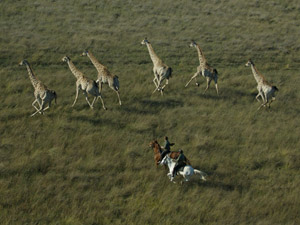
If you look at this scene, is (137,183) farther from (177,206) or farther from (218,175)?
(218,175)

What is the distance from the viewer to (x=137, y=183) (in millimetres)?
12953

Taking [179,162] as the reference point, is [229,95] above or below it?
above

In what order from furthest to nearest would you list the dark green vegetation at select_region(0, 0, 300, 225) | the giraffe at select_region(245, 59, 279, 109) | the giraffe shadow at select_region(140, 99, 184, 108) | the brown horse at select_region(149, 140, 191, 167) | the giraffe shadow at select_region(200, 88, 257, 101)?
the giraffe shadow at select_region(200, 88, 257, 101)
the giraffe shadow at select_region(140, 99, 184, 108)
the giraffe at select_region(245, 59, 279, 109)
the brown horse at select_region(149, 140, 191, 167)
the dark green vegetation at select_region(0, 0, 300, 225)

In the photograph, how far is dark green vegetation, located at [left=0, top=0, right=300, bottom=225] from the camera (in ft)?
39.6

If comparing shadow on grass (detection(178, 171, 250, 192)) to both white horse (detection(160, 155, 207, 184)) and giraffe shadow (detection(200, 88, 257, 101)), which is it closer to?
white horse (detection(160, 155, 207, 184))

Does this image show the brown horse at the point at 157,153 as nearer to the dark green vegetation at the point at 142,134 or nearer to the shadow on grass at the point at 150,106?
the dark green vegetation at the point at 142,134

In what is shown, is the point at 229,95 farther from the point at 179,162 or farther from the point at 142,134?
the point at 179,162

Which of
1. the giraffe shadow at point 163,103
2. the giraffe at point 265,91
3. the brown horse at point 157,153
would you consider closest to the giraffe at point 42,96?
the giraffe shadow at point 163,103

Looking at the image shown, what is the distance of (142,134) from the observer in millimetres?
15750

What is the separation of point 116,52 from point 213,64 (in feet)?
18.9

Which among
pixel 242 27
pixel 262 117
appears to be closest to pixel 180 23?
pixel 242 27

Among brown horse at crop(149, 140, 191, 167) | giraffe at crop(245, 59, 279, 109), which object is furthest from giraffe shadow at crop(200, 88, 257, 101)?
brown horse at crop(149, 140, 191, 167)

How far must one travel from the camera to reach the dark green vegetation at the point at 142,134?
39.6 ft

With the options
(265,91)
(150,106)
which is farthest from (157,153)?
(265,91)
